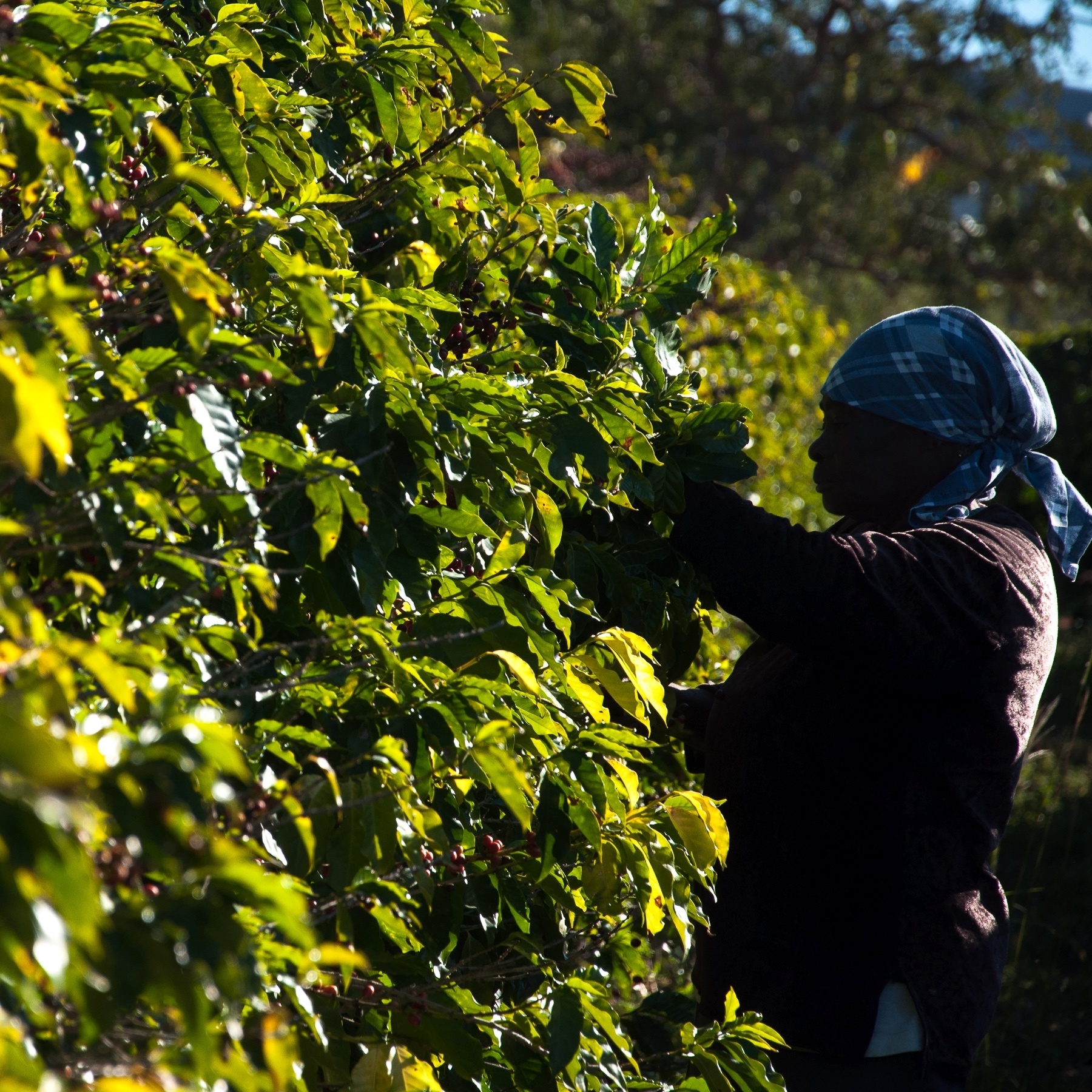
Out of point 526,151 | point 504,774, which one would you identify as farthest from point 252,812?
point 526,151

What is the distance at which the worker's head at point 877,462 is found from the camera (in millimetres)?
2354

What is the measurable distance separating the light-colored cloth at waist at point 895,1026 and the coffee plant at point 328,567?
342 millimetres

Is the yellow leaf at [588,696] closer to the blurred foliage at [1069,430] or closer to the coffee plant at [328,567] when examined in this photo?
the coffee plant at [328,567]

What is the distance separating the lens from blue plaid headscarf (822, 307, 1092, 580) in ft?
7.59

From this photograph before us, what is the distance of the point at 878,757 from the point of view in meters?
2.14

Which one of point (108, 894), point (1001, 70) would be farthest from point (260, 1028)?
point (1001, 70)

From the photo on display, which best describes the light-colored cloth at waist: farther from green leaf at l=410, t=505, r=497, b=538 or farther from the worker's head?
green leaf at l=410, t=505, r=497, b=538

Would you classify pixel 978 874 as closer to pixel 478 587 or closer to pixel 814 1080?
pixel 814 1080

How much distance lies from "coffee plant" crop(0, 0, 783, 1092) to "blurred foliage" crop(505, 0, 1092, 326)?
13413mm

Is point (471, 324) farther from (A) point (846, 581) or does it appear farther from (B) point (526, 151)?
(A) point (846, 581)

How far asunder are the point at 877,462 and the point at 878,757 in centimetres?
58

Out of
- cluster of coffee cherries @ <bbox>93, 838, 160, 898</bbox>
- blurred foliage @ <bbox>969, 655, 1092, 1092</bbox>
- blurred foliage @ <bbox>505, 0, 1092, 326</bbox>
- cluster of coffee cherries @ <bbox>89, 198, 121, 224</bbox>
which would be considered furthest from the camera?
blurred foliage @ <bbox>505, 0, 1092, 326</bbox>

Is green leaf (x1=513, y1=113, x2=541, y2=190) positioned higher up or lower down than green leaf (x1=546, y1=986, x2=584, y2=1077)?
higher up

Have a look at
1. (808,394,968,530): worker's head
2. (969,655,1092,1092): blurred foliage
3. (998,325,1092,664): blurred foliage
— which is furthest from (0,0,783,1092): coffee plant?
(998,325,1092,664): blurred foliage
